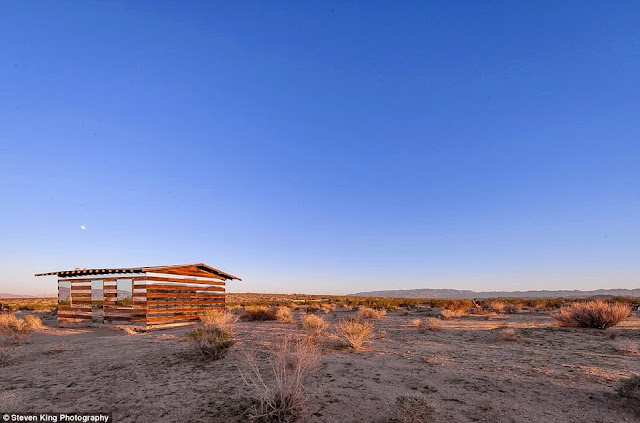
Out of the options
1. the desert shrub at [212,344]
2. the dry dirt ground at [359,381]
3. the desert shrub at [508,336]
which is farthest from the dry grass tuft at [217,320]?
the desert shrub at [508,336]

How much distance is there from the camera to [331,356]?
8.06 meters

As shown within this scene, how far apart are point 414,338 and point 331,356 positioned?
13.6ft

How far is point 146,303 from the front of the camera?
49.1 ft

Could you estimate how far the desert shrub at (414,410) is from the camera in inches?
174

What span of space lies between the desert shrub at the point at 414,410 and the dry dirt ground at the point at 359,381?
137 mm

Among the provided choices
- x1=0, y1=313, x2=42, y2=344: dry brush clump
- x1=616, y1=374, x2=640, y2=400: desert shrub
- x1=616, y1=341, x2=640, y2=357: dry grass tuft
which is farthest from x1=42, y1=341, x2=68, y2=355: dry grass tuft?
x1=616, y1=341, x2=640, y2=357: dry grass tuft

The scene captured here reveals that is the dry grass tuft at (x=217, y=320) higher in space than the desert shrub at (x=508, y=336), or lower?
higher

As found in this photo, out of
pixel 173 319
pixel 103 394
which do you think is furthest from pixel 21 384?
pixel 173 319

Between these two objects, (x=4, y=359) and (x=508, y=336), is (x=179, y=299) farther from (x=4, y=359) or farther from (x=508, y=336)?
(x=508, y=336)

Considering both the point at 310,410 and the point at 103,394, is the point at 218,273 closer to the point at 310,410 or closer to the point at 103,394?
the point at 103,394

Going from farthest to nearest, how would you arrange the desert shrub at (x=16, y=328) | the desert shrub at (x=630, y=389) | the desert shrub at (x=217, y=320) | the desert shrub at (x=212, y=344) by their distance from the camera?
the desert shrub at (x=16, y=328), the desert shrub at (x=217, y=320), the desert shrub at (x=212, y=344), the desert shrub at (x=630, y=389)

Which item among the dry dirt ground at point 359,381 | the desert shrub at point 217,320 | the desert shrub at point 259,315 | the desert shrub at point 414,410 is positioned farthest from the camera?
the desert shrub at point 259,315

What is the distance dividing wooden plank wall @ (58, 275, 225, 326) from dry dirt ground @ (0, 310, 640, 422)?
5.16 metres

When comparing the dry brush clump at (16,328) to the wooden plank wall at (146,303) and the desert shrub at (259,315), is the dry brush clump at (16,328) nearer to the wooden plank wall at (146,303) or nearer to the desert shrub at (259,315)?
the wooden plank wall at (146,303)
